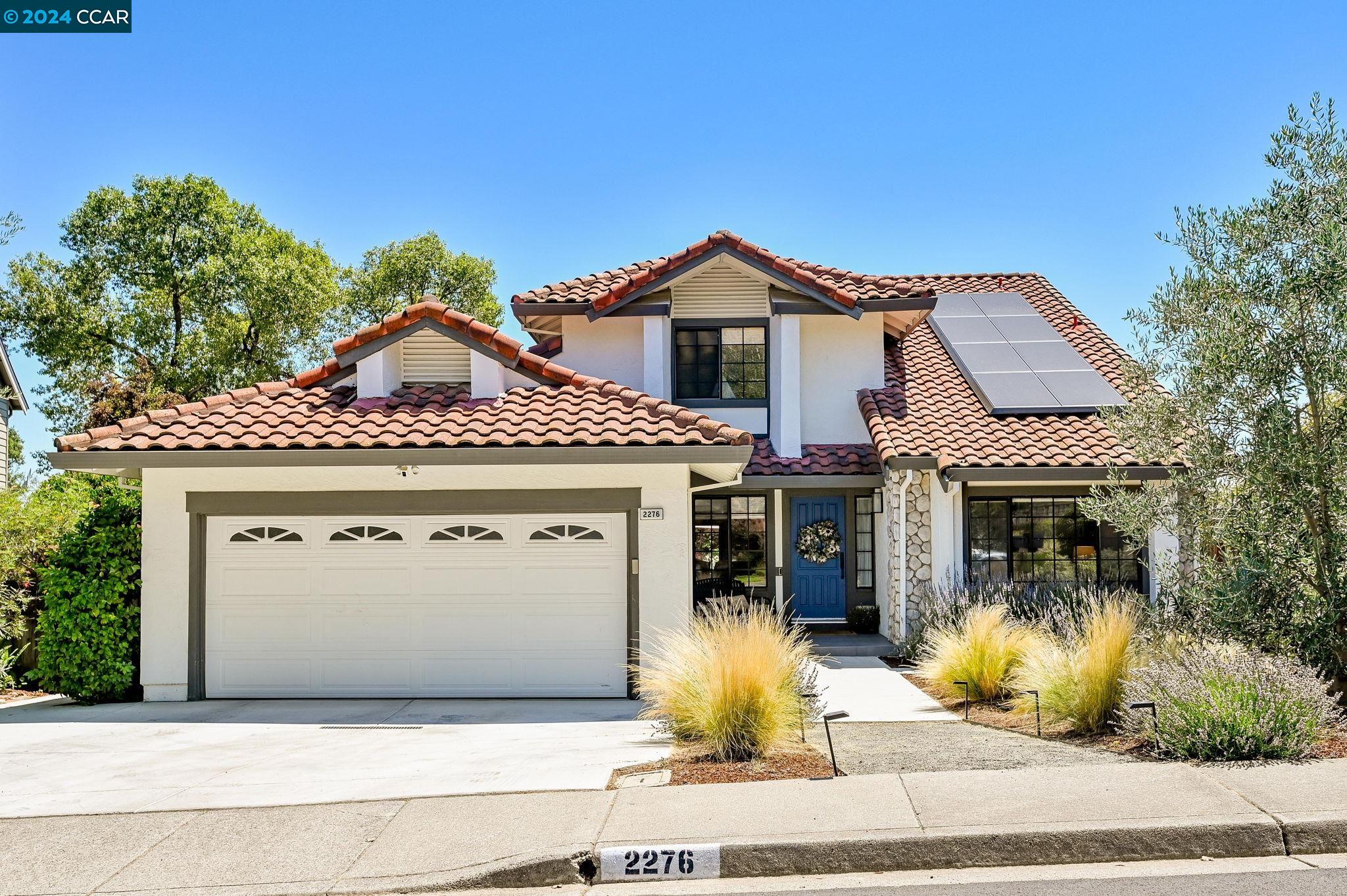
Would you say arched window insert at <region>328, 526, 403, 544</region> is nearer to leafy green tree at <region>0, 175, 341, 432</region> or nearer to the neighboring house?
the neighboring house

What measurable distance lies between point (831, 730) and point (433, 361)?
690 cm

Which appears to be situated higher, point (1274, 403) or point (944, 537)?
point (1274, 403)

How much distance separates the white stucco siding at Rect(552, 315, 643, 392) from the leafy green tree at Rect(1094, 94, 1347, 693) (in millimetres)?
8946

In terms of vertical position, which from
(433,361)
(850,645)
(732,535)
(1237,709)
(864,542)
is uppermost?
(433,361)

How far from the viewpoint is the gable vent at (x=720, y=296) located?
55.4 feet

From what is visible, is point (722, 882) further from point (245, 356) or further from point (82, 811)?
point (245, 356)

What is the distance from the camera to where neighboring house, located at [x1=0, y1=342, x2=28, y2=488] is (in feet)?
69.6

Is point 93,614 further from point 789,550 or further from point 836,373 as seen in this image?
point 836,373

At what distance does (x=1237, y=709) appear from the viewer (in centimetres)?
763

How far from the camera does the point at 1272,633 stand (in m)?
9.07

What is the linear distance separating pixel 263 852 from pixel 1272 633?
8.08m

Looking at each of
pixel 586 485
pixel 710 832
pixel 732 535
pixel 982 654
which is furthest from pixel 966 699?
pixel 732 535

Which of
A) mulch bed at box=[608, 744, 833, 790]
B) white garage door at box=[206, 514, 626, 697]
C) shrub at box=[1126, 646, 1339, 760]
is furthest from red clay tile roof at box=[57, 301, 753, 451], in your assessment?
shrub at box=[1126, 646, 1339, 760]

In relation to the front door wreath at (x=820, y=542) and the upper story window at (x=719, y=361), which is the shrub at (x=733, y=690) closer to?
the front door wreath at (x=820, y=542)
